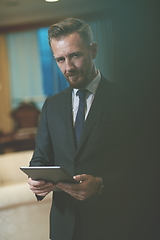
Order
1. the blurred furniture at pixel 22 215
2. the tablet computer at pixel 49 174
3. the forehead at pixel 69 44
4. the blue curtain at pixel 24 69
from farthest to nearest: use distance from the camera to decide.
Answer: the blue curtain at pixel 24 69 < the blurred furniture at pixel 22 215 < the forehead at pixel 69 44 < the tablet computer at pixel 49 174

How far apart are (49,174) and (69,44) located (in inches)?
14.3

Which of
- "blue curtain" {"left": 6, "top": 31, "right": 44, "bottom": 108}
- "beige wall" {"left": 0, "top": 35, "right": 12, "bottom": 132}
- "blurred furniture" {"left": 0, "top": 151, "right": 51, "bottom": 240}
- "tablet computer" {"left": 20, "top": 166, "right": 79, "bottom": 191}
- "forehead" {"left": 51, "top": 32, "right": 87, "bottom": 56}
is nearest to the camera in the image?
"tablet computer" {"left": 20, "top": 166, "right": 79, "bottom": 191}

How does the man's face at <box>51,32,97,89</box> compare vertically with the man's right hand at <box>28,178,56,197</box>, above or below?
above

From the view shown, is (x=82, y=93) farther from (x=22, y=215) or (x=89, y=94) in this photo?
(x=22, y=215)

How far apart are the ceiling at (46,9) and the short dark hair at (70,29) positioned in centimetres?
6

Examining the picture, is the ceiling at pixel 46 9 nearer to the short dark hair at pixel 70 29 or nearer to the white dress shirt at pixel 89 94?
the short dark hair at pixel 70 29

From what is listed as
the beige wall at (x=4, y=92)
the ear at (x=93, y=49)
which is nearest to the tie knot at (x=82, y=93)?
the ear at (x=93, y=49)

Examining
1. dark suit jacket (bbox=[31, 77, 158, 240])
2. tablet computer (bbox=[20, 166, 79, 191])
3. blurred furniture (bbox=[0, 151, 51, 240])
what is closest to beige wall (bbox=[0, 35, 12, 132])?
blurred furniture (bbox=[0, 151, 51, 240])

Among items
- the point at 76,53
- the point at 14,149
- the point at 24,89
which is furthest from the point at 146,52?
the point at 24,89

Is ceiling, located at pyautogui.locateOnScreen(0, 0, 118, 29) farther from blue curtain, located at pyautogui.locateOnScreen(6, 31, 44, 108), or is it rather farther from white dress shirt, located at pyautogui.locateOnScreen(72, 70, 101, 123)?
blue curtain, located at pyautogui.locateOnScreen(6, 31, 44, 108)

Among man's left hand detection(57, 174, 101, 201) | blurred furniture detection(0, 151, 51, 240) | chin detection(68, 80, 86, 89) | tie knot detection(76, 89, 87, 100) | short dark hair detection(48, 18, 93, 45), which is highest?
short dark hair detection(48, 18, 93, 45)

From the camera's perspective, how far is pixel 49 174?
0.83 m

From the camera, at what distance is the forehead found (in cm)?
91

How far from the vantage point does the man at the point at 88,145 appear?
3.02 ft
